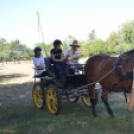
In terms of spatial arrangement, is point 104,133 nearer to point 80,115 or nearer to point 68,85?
point 80,115

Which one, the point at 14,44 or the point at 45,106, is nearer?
the point at 45,106

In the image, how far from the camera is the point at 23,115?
4.86 m

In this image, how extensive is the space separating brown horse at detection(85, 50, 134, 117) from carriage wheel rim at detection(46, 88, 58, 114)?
1.01 meters

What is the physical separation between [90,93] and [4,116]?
2415mm

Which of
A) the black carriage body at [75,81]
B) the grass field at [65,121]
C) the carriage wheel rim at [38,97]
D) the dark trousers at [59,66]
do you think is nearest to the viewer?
the grass field at [65,121]

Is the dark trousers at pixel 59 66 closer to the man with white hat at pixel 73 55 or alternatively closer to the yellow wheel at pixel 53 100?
the man with white hat at pixel 73 55

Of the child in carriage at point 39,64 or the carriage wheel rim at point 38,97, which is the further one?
the child in carriage at point 39,64

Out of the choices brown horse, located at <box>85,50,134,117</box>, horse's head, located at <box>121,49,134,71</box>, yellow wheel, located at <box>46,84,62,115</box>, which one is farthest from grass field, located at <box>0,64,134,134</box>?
horse's head, located at <box>121,49,134,71</box>

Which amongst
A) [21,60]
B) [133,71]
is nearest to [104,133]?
[133,71]

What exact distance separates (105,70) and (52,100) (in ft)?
5.72

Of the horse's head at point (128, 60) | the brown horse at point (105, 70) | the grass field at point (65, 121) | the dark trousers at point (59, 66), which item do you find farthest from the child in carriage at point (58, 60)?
the horse's head at point (128, 60)

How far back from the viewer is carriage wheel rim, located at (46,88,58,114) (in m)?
4.95

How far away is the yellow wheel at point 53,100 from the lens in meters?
4.74

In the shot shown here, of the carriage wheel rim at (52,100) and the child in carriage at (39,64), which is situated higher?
the child in carriage at (39,64)
